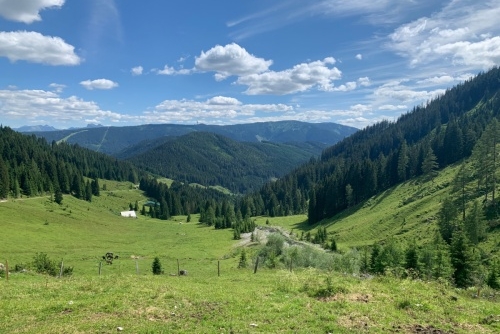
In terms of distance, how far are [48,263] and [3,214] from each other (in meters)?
73.6

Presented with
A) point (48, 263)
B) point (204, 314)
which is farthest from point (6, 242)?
point (204, 314)

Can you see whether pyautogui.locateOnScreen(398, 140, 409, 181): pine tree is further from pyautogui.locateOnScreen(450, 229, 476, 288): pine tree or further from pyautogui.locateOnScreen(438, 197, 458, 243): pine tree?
pyautogui.locateOnScreen(450, 229, 476, 288): pine tree

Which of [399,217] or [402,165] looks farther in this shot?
[402,165]

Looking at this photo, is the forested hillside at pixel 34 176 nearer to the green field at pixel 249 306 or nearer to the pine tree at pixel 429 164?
the green field at pixel 249 306

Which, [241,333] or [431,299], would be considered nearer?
[241,333]

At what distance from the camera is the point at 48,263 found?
43.4m

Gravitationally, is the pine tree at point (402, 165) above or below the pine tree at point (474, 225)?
above

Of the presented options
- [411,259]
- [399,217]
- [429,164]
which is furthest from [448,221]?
[429,164]

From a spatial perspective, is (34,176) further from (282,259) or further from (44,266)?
(282,259)

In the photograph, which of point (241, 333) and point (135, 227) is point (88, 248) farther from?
point (241, 333)

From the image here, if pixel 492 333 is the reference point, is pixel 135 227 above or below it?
below

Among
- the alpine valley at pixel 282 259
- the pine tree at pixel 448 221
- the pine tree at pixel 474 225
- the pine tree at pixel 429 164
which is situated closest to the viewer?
the alpine valley at pixel 282 259

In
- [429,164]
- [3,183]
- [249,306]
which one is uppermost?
[429,164]

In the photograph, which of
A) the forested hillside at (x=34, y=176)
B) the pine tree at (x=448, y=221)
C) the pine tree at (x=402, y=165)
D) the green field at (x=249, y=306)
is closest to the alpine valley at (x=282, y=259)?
the green field at (x=249, y=306)
